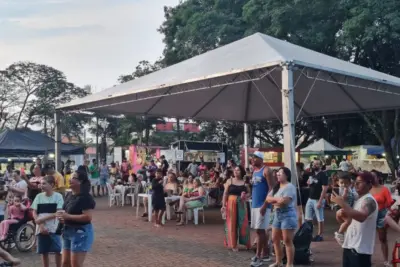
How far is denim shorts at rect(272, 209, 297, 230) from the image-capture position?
618cm

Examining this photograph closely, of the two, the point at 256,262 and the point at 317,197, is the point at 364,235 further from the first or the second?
the point at 317,197

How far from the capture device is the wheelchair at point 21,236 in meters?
8.12

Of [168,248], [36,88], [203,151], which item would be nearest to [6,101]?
[36,88]

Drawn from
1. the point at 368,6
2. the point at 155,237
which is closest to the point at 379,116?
the point at 368,6

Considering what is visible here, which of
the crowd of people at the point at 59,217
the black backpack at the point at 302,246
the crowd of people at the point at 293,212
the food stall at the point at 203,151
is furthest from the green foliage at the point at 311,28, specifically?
the crowd of people at the point at 59,217

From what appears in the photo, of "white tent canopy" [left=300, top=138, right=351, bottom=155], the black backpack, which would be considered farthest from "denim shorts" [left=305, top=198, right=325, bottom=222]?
"white tent canopy" [left=300, top=138, right=351, bottom=155]

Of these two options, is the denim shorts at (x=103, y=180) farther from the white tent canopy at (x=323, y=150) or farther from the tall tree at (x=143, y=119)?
the tall tree at (x=143, y=119)

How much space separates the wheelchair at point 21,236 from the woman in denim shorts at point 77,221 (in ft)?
11.6

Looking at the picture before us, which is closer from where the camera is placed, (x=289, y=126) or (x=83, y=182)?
(x=83, y=182)

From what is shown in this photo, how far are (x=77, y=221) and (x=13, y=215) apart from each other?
3906 mm

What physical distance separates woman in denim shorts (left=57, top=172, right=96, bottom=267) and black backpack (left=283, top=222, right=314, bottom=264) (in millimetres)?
3371

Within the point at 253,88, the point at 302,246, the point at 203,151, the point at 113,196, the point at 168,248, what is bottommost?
the point at 168,248

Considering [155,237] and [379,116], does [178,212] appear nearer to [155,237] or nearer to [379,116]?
[155,237]

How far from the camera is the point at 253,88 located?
51.5ft
